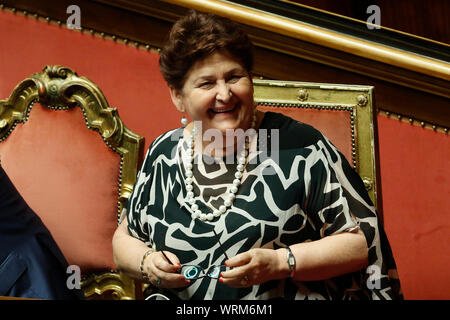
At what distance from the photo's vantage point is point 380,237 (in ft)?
3.85

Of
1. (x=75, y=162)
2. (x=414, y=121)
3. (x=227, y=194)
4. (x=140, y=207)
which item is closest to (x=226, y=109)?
(x=227, y=194)

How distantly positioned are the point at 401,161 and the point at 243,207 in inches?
40.0

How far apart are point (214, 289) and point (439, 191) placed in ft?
3.49

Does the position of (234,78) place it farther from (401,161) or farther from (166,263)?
(401,161)

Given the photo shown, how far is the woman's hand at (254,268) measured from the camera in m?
1.03

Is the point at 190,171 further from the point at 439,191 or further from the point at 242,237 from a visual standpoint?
the point at 439,191

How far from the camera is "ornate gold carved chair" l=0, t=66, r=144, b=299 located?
1683 mm

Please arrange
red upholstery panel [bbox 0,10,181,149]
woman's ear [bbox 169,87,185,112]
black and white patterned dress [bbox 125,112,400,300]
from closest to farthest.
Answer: black and white patterned dress [bbox 125,112,400,300] → woman's ear [bbox 169,87,185,112] → red upholstery panel [bbox 0,10,181,149]

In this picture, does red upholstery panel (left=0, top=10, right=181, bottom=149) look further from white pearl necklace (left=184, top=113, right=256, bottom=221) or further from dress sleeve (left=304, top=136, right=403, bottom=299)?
dress sleeve (left=304, top=136, right=403, bottom=299)

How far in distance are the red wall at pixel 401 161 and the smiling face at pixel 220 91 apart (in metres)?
0.95

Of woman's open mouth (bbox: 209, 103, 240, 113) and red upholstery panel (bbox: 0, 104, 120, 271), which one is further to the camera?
red upholstery panel (bbox: 0, 104, 120, 271)

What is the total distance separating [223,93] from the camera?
1157mm

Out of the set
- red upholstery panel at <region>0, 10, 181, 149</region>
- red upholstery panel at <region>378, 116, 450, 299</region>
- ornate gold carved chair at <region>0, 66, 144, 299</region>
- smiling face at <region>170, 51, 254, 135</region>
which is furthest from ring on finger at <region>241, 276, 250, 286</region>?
red upholstery panel at <region>0, 10, 181, 149</region>

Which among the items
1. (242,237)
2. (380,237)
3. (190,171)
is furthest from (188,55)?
(380,237)
